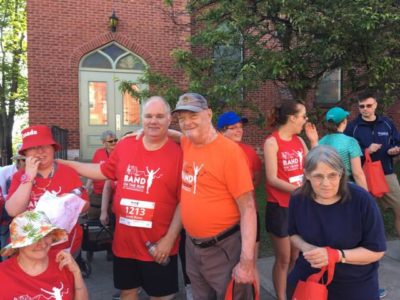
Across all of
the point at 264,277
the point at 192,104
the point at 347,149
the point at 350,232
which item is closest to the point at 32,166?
the point at 192,104

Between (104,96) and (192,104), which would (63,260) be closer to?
(192,104)

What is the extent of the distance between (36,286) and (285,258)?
204cm

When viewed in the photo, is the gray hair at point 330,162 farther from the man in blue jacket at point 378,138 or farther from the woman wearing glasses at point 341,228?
the man in blue jacket at point 378,138

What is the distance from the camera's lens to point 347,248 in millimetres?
2270

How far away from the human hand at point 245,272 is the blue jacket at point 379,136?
2.74 metres

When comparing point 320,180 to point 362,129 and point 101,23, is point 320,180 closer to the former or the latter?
point 362,129

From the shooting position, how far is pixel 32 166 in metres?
2.80

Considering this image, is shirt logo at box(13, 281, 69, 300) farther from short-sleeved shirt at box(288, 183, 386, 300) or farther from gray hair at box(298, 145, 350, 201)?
gray hair at box(298, 145, 350, 201)

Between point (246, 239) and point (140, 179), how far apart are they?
886mm

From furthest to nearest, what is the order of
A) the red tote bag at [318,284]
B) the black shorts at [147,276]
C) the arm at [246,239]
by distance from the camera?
the black shorts at [147,276]
the arm at [246,239]
the red tote bag at [318,284]

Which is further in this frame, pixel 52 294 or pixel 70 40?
pixel 70 40

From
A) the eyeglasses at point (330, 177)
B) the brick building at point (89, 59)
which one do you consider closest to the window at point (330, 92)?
the brick building at point (89, 59)

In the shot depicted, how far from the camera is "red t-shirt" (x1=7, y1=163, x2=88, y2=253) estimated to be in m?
2.87

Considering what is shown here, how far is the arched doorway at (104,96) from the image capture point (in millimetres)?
11070
